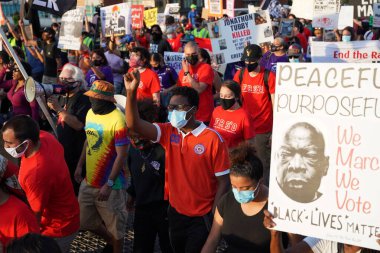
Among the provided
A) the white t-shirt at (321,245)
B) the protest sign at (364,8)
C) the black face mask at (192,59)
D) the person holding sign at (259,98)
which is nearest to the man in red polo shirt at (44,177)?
the white t-shirt at (321,245)

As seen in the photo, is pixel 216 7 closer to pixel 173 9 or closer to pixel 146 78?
pixel 173 9

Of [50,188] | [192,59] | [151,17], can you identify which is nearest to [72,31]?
[192,59]

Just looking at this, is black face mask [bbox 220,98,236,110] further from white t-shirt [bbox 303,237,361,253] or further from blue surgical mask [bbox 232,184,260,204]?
white t-shirt [bbox 303,237,361,253]

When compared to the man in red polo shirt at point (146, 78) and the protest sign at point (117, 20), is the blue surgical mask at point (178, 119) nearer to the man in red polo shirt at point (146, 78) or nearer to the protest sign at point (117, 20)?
the man in red polo shirt at point (146, 78)

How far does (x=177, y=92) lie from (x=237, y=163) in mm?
1055

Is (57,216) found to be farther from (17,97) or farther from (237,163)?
(17,97)

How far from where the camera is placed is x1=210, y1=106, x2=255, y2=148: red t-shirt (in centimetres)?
567

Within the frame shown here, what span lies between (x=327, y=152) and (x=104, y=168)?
108 inches

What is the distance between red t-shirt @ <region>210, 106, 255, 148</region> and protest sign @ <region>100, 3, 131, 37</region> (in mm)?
7241

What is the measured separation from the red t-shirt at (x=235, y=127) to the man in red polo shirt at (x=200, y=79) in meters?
1.68

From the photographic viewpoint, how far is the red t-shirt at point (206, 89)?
755 centimetres

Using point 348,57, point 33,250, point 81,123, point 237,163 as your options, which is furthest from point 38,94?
point 348,57

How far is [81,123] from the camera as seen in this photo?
220 inches

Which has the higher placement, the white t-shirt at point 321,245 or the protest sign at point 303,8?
the protest sign at point 303,8
